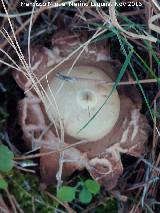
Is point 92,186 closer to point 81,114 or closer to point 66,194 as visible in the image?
point 66,194

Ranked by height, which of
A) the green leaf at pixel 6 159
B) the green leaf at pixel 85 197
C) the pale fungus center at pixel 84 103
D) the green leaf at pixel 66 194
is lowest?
the green leaf at pixel 85 197

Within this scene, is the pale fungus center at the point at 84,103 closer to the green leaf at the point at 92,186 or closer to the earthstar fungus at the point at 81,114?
the earthstar fungus at the point at 81,114

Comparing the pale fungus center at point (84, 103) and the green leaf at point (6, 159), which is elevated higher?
the pale fungus center at point (84, 103)

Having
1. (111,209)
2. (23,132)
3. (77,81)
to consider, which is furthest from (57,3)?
(111,209)

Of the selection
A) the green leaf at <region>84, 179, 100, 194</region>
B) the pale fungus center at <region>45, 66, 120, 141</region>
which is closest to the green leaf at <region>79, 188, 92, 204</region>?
the green leaf at <region>84, 179, 100, 194</region>

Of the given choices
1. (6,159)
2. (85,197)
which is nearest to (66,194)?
(85,197)

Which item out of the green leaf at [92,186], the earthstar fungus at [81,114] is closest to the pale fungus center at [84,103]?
the earthstar fungus at [81,114]
